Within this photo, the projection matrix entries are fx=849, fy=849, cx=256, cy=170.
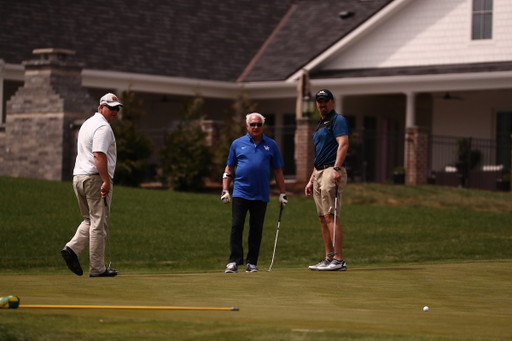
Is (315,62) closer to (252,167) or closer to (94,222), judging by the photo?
(252,167)

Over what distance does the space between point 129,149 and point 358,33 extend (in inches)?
339

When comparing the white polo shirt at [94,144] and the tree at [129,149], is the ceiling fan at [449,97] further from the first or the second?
the white polo shirt at [94,144]

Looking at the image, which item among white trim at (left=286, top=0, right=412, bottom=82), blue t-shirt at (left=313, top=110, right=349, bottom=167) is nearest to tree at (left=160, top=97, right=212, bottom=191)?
white trim at (left=286, top=0, right=412, bottom=82)

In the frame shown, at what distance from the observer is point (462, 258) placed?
1280 cm

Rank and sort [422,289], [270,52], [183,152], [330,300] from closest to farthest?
[330,300]
[422,289]
[183,152]
[270,52]

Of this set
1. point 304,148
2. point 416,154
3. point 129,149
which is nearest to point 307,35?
point 416,154

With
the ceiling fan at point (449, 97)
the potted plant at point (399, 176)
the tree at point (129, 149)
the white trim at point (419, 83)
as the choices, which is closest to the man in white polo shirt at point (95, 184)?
the tree at point (129, 149)

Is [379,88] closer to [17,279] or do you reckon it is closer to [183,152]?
[183,152]

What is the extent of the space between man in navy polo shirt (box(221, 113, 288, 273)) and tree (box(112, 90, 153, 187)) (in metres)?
11.7

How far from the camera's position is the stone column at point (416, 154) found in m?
23.3

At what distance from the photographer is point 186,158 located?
21.2 metres

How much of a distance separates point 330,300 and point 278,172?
3014mm

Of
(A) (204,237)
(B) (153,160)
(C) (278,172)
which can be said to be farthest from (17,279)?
(B) (153,160)

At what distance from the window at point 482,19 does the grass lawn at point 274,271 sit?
5492 mm
